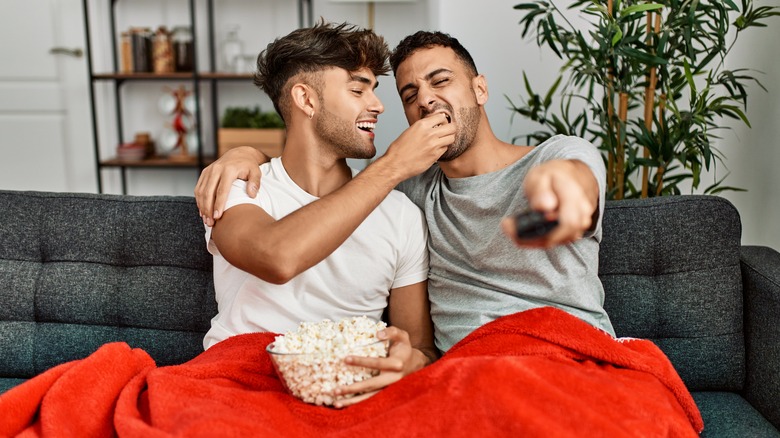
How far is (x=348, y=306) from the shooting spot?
1536 mm

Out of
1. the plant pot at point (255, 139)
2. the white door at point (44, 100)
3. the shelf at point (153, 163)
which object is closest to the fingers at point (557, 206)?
the plant pot at point (255, 139)

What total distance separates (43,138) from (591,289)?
3668mm

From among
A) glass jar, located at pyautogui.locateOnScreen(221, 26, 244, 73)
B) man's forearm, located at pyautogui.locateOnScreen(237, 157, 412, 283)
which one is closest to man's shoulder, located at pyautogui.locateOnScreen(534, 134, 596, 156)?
man's forearm, located at pyautogui.locateOnScreen(237, 157, 412, 283)

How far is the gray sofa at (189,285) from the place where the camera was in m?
1.58

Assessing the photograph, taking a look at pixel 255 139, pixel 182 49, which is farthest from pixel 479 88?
pixel 182 49

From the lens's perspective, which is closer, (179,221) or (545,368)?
(545,368)

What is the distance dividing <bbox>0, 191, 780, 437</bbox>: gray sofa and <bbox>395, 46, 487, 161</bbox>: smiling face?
40 cm

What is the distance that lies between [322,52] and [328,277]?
52 centimetres

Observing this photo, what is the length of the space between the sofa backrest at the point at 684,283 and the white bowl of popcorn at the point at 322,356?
0.70 m

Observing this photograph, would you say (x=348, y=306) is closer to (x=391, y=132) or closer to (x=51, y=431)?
(x=51, y=431)

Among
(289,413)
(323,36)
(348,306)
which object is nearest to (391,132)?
(323,36)

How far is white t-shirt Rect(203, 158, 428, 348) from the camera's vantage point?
1.50 meters

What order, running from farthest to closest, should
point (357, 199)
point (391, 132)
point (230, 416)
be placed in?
point (391, 132) → point (357, 199) → point (230, 416)

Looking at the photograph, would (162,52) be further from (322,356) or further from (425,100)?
(322,356)
